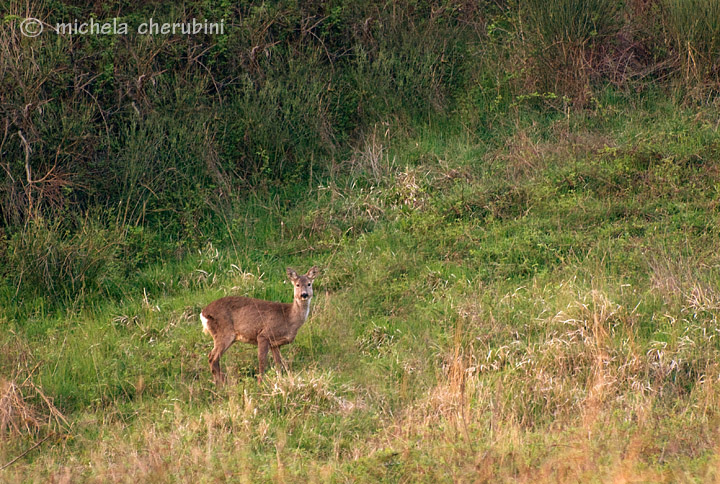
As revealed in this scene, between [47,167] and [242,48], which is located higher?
[242,48]

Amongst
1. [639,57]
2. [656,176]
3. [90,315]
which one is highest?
[639,57]

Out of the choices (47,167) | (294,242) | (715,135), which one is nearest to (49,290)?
(47,167)

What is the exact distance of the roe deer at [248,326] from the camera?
802 centimetres

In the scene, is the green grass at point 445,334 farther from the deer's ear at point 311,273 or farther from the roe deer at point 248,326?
the deer's ear at point 311,273

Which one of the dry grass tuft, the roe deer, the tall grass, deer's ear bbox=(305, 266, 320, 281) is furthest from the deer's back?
the tall grass

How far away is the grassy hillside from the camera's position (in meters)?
6.44

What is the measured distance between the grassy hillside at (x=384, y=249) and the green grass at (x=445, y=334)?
0.10ft

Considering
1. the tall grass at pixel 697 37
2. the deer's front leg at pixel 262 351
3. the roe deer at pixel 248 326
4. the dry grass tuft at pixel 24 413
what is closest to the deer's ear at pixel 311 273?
the roe deer at pixel 248 326

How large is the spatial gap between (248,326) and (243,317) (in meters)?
0.10

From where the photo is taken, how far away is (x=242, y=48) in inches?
550

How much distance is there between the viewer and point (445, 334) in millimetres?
8094

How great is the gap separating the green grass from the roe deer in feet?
0.90

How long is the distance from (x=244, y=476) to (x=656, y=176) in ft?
23.5

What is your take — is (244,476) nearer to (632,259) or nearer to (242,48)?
(632,259)
